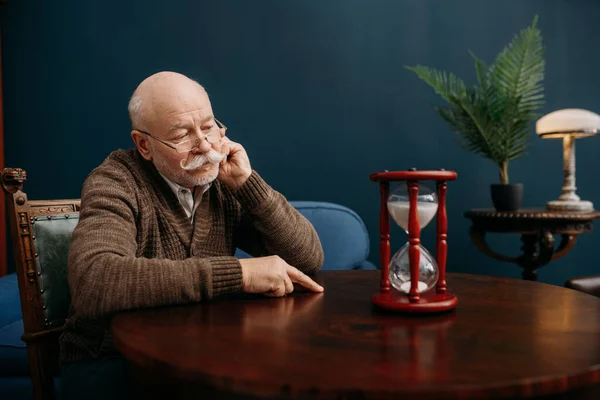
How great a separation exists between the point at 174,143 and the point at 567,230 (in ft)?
6.61

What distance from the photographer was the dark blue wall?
3137 millimetres

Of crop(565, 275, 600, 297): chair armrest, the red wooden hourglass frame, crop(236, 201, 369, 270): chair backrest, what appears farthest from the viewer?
crop(236, 201, 369, 270): chair backrest

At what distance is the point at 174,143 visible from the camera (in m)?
1.53

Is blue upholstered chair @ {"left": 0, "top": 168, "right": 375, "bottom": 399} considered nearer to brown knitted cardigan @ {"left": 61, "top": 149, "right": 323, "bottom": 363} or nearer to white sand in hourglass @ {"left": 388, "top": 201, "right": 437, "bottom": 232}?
brown knitted cardigan @ {"left": 61, "top": 149, "right": 323, "bottom": 363}

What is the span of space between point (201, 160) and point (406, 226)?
686 mm

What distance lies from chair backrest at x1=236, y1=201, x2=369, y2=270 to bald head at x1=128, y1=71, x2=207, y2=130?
3.60 ft

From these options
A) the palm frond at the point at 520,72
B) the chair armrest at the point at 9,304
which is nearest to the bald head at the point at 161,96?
the chair armrest at the point at 9,304

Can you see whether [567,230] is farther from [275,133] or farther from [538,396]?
[538,396]

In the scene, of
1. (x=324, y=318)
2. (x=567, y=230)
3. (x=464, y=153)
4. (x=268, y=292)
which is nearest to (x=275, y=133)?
(x=464, y=153)

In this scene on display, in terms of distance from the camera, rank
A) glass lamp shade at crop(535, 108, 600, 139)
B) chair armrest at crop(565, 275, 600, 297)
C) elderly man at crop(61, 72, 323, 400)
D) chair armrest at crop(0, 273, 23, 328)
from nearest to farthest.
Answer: elderly man at crop(61, 72, 323, 400) → chair armrest at crop(565, 275, 600, 297) → chair armrest at crop(0, 273, 23, 328) → glass lamp shade at crop(535, 108, 600, 139)

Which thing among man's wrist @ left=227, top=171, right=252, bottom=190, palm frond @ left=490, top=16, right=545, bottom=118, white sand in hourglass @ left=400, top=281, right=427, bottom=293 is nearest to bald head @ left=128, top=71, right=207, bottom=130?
man's wrist @ left=227, top=171, right=252, bottom=190

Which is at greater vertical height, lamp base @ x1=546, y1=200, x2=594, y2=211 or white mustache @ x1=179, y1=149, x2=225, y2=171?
white mustache @ x1=179, y1=149, x2=225, y2=171

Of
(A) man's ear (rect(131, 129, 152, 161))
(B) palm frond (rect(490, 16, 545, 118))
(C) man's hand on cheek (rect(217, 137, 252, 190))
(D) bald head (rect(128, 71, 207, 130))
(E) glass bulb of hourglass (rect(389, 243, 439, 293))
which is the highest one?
(B) palm frond (rect(490, 16, 545, 118))

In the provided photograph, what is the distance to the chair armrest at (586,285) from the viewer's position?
66.6 inches
